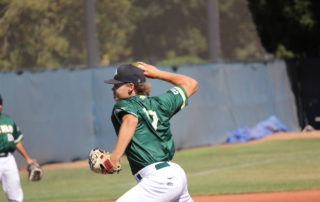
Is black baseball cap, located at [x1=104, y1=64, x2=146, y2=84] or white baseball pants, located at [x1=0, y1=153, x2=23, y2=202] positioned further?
white baseball pants, located at [x1=0, y1=153, x2=23, y2=202]

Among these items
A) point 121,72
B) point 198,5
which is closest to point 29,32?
point 198,5

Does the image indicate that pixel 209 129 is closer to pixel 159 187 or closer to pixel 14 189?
pixel 14 189

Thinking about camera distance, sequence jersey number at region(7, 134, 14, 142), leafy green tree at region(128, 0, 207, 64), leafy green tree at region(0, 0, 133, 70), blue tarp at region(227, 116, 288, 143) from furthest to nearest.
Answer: leafy green tree at region(128, 0, 207, 64) < blue tarp at region(227, 116, 288, 143) < leafy green tree at region(0, 0, 133, 70) < jersey number at region(7, 134, 14, 142)

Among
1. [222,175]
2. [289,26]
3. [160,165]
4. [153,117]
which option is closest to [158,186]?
[160,165]

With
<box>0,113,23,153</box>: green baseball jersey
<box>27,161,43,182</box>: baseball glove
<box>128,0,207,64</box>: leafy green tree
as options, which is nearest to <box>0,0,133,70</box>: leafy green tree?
<box>128,0,207,64</box>: leafy green tree

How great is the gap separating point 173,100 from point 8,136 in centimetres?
490

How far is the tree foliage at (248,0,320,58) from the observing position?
84.1 feet

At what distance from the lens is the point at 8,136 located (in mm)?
10633

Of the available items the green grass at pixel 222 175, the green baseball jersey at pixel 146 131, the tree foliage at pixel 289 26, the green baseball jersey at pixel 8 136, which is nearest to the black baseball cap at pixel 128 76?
the green baseball jersey at pixel 146 131

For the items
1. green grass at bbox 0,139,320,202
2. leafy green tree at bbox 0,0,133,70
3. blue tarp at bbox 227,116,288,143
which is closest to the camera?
green grass at bbox 0,139,320,202

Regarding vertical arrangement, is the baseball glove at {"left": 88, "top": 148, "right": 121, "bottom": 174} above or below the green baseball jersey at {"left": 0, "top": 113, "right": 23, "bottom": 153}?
above

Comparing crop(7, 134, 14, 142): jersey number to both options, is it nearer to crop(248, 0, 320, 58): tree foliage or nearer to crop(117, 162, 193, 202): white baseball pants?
crop(117, 162, 193, 202): white baseball pants

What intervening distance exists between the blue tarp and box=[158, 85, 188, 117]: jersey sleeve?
55.4ft

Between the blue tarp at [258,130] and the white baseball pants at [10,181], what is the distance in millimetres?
13393
